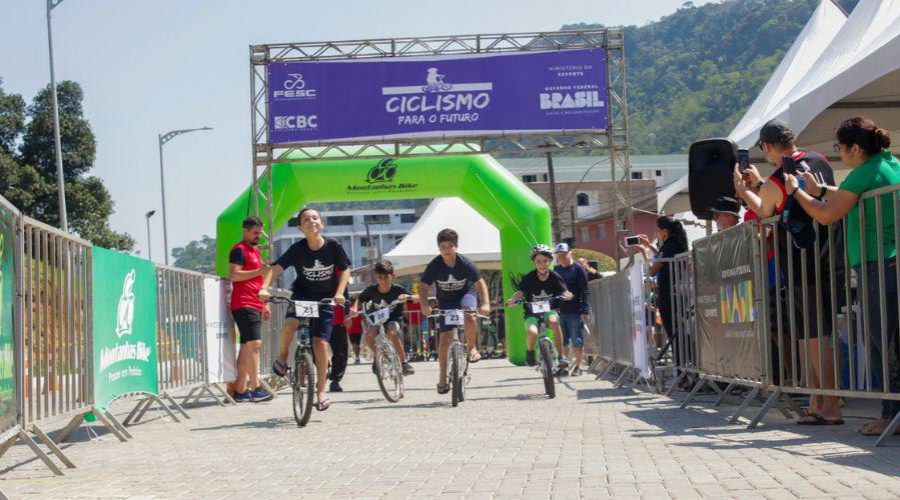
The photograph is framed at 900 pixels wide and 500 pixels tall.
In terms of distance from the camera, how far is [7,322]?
6.67 m

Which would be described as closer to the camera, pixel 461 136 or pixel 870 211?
pixel 870 211

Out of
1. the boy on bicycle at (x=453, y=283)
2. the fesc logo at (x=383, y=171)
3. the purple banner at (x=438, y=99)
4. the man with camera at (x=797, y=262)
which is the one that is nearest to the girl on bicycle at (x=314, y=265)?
the boy on bicycle at (x=453, y=283)

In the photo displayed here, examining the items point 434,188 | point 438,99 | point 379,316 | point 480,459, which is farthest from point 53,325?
point 434,188

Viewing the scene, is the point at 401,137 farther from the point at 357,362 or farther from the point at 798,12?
the point at 798,12

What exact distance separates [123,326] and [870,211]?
5.68 m

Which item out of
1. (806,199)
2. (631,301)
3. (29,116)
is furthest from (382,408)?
(29,116)

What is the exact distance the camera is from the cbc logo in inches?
898

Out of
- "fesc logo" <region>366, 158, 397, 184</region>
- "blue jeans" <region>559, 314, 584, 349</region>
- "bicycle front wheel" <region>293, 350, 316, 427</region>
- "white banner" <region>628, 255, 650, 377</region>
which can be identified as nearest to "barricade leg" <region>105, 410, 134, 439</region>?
"bicycle front wheel" <region>293, 350, 316, 427</region>

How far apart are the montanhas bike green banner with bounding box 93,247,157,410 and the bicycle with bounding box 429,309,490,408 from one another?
2906mm

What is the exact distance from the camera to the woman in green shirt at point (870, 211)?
23.2ft

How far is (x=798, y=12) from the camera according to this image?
143875 mm

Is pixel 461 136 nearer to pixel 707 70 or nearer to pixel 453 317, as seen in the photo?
pixel 453 317

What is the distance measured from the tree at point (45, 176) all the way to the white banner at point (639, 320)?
35.1 m

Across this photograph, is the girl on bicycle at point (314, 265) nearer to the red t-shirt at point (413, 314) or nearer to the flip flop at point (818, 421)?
the flip flop at point (818, 421)
